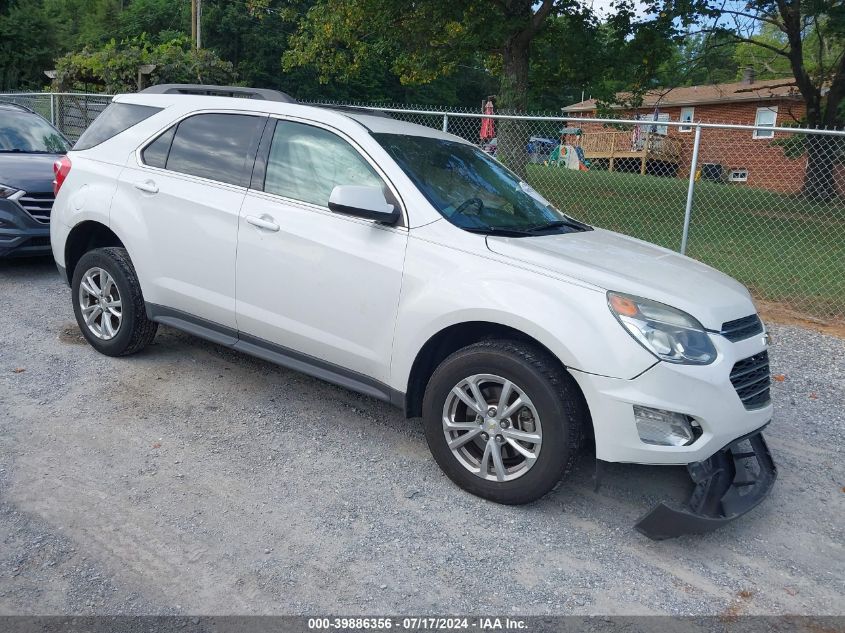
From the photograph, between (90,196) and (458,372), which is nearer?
(458,372)

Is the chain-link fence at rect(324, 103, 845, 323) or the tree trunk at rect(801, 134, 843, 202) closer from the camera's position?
the chain-link fence at rect(324, 103, 845, 323)

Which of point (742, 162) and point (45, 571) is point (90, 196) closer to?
point (45, 571)

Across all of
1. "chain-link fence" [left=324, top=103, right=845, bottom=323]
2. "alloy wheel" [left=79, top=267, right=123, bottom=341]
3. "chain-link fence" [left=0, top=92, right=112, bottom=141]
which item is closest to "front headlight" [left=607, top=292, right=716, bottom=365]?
"alloy wheel" [left=79, top=267, right=123, bottom=341]

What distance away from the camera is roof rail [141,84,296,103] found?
5012 mm

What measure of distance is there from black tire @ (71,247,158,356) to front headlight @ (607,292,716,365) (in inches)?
132

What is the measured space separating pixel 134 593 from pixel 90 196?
11.0ft

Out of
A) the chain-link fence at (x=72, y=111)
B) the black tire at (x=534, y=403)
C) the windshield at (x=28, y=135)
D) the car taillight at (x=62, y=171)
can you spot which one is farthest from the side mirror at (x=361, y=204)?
the chain-link fence at (x=72, y=111)

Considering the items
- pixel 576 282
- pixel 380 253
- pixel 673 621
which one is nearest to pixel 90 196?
pixel 380 253

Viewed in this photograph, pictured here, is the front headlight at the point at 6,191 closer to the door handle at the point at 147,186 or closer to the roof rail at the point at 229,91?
the roof rail at the point at 229,91

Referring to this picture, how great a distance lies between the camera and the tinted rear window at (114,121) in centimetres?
542

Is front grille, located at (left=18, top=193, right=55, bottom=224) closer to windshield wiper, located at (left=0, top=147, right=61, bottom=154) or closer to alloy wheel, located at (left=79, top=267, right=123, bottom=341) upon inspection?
windshield wiper, located at (left=0, top=147, right=61, bottom=154)

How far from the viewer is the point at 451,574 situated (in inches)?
127

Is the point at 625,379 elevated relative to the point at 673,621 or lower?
elevated

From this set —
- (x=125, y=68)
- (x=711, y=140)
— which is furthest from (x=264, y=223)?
(x=711, y=140)
